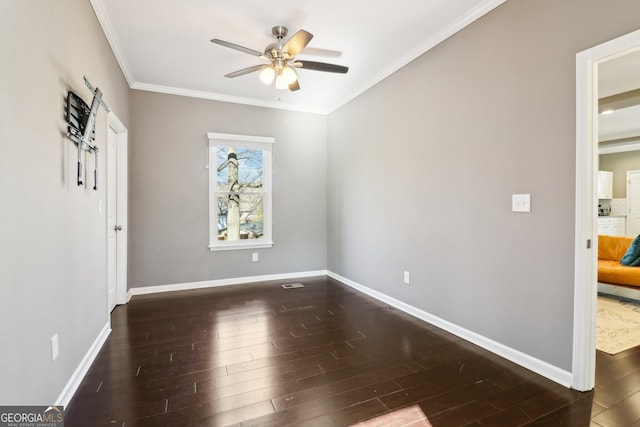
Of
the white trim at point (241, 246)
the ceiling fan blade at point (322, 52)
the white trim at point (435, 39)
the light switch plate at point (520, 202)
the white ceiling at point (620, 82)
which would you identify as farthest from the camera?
the white trim at point (241, 246)

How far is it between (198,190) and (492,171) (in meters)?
3.75

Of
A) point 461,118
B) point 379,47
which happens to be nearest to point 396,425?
point 461,118

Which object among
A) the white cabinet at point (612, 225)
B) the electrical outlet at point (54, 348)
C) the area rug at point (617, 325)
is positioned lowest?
the area rug at point (617, 325)

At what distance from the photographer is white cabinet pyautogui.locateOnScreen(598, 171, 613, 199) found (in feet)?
22.6

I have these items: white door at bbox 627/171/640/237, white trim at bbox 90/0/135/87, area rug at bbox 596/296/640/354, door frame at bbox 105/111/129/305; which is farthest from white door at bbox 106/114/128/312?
white door at bbox 627/171/640/237

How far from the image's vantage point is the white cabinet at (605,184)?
690 cm

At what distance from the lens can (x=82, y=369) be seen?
7.06 ft

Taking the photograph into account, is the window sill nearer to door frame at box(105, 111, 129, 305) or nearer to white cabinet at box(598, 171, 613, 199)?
door frame at box(105, 111, 129, 305)

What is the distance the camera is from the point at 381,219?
3.89 meters

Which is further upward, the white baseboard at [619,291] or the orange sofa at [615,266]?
the orange sofa at [615,266]

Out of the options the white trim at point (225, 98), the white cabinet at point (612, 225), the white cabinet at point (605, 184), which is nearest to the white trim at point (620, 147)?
the white cabinet at point (605, 184)

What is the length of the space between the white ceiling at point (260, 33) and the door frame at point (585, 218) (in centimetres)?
97

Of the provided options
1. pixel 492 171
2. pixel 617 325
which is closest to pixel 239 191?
pixel 492 171

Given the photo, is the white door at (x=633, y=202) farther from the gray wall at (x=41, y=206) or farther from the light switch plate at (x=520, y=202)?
the gray wall at (x=41, y=206)
